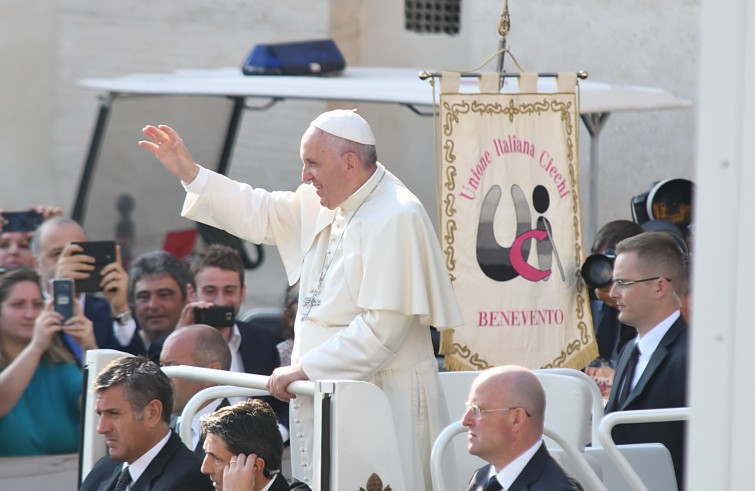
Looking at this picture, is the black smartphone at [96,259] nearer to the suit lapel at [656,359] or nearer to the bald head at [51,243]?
the bald head at [51,243]

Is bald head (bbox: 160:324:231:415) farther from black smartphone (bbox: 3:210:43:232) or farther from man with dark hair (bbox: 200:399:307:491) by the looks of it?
black smartphone (bbox: 3:210:43:232)

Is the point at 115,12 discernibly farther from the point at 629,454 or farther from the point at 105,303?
the point at 629,454

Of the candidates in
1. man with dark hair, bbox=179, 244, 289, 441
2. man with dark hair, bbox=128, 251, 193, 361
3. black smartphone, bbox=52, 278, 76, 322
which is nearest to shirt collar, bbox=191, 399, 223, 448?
man with dark hair, bbox=179, 244, 289, 441

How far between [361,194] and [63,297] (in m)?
2.21

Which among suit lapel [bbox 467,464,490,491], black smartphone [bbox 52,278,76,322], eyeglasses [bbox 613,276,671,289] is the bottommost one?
suit lapel [bbox 467,464,490,491]

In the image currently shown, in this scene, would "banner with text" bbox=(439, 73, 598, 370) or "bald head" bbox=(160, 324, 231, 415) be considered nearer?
"bald head" bbox=(160, 324, 231, 415)

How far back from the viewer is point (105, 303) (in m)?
6.91

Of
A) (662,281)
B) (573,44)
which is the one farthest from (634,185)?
(662,281)

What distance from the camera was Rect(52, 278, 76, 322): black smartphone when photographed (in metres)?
6.34

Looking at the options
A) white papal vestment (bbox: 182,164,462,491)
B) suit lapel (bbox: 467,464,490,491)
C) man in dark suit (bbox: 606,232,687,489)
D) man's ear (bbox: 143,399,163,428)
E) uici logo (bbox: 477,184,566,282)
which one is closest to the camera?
suit lapel (bbox: 467,464,490,491)

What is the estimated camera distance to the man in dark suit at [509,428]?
13.0 ft

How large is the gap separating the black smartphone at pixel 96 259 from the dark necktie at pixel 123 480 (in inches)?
82.7

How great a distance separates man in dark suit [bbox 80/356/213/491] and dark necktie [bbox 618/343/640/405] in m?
1.57

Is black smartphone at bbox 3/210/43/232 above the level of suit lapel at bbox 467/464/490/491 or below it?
above
